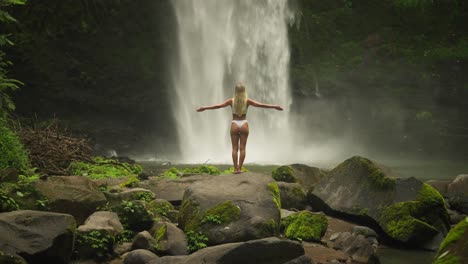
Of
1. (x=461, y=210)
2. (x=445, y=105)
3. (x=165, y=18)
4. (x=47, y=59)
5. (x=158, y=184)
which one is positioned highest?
(x=165, y=18)

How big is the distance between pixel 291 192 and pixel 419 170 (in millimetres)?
8936

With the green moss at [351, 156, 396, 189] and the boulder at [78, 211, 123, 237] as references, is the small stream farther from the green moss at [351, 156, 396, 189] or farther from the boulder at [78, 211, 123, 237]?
the boulder at [78, 211, 123, 237]

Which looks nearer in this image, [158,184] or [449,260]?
[449,260]

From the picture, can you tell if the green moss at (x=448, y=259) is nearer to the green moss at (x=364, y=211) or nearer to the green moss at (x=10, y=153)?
the green moss at (x=364, y=211)

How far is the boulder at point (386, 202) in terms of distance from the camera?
7027 mm

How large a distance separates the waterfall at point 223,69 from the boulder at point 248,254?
19214mm

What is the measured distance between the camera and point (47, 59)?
2386cm

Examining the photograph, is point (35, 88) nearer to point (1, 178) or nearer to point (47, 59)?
point (47, 59)

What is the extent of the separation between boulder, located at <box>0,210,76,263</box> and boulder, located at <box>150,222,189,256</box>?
1.08 m

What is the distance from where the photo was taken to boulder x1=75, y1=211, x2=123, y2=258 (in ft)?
18.9

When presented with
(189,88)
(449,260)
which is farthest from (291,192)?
(189,88)

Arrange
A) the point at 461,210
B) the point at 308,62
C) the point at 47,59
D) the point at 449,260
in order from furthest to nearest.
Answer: the point at 308,62 < the point at 47,59 < the point at 461,210 < the point at 449,260

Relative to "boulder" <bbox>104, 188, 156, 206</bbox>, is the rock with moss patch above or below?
below

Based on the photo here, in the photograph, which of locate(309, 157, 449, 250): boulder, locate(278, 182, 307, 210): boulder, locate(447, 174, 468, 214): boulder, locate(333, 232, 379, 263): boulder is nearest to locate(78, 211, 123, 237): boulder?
locate(333, 232, 379, 263): boulder
